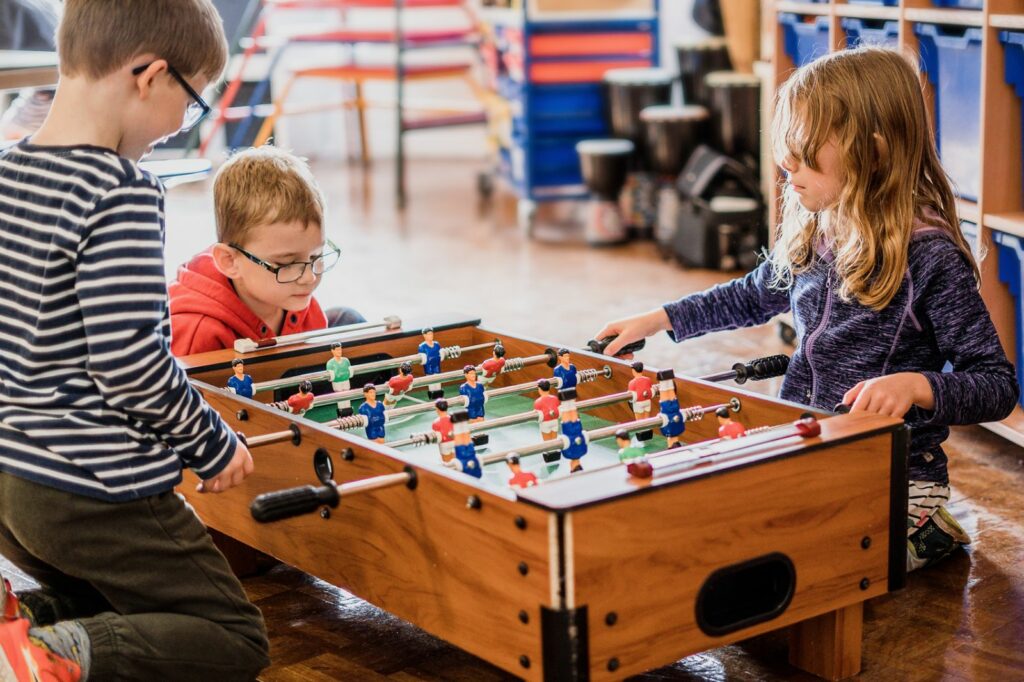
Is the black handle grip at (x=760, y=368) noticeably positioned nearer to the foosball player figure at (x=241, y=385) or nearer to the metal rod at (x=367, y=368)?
the metal rod at (x=367, y=368)

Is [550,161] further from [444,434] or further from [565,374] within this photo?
[444,434]

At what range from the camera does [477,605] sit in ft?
4.76

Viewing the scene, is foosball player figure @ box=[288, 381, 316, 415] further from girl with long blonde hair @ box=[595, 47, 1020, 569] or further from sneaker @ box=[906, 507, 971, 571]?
sneaker @ box=[906, 507, 971, 571]

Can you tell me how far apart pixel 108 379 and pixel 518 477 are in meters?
0.47

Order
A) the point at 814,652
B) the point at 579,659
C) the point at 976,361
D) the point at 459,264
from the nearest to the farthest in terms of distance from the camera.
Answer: the point at 579,659 < the point at 814,652 < the point at 976,361 < the point at 459,264

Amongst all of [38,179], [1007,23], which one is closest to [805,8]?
[1007,23]

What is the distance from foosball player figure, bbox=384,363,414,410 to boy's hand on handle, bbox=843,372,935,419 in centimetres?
61

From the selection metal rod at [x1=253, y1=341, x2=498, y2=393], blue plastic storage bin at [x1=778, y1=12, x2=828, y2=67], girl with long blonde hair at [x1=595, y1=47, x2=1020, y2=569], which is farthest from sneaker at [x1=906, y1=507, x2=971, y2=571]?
blue plastic storage bin at [x1=778, y1=12, x2=828, y2=67]

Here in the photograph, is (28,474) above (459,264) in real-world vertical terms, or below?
above

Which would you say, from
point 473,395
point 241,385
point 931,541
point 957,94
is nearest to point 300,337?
point 241,385

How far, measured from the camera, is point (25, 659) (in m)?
1.47

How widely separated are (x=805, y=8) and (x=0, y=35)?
2211mm

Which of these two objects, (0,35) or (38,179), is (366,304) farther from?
(38,179)

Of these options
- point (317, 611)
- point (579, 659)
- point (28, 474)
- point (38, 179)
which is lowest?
point (317, 611)
